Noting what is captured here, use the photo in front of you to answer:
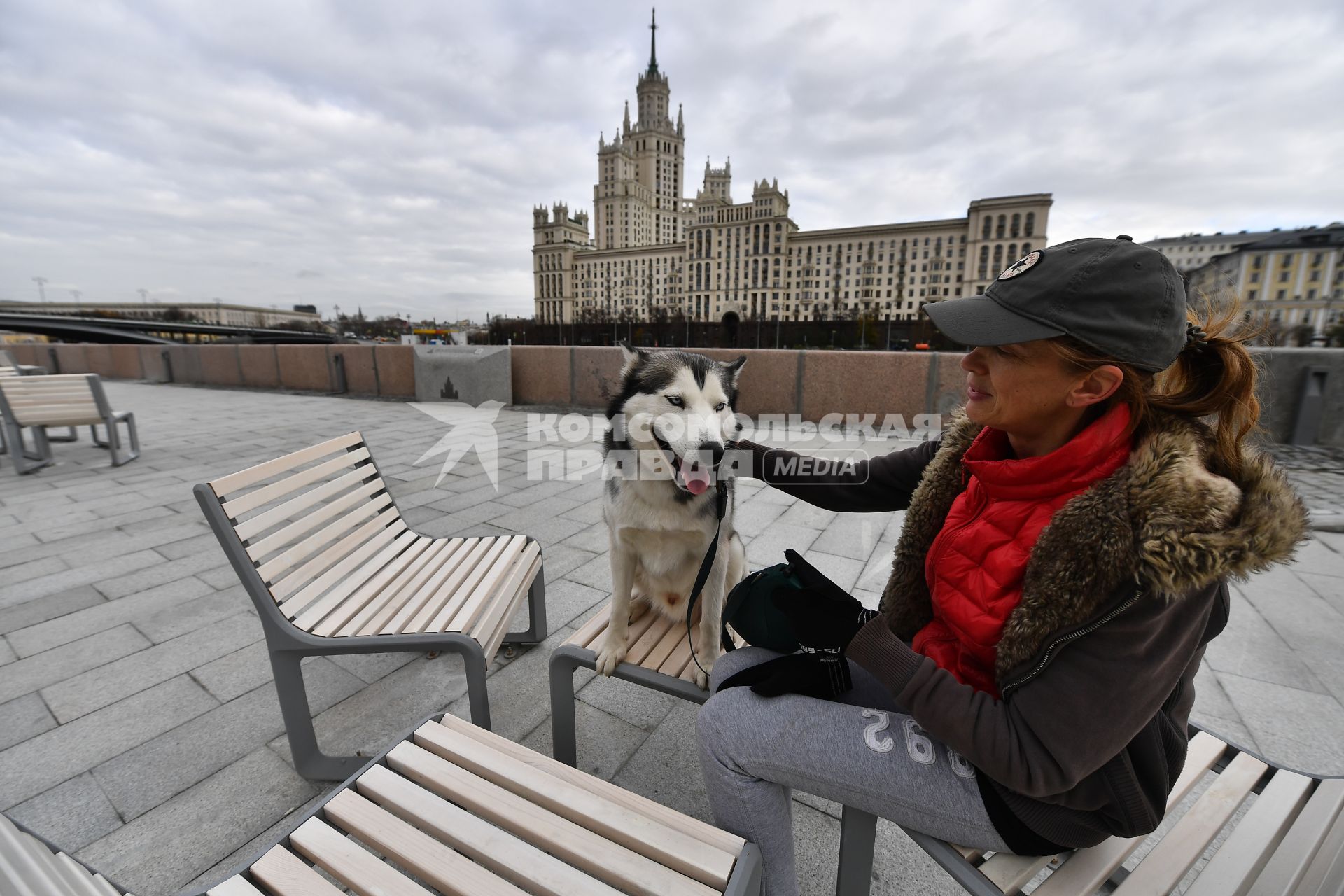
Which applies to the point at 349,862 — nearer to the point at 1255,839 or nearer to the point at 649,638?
the point at 649,638

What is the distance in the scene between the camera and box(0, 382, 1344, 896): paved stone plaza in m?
1.96

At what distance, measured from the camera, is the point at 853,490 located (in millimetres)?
2199

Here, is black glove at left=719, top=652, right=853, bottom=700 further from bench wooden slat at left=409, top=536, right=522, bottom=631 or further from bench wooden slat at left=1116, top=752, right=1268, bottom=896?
Result: bench wooden slat at left=409, top=536, right=522, bottom=631

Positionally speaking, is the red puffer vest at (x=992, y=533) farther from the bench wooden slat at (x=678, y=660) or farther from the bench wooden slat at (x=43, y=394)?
the bench wooden slat at (x=43, y=394)

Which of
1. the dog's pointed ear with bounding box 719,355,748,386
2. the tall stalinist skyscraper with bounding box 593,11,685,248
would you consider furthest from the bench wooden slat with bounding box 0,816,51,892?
the tall stalinist skyscraper with bounding box 593,11,685,248

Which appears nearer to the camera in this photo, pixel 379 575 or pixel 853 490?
pixel 853 490

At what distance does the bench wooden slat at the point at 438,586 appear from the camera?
2156 millimetres

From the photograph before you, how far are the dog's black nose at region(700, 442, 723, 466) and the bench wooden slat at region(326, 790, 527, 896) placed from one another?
1.47 m

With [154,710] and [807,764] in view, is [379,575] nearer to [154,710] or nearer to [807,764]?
[154,710]

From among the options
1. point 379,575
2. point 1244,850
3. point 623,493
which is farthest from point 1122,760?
point 379,575

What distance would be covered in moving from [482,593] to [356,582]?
2.04 ft

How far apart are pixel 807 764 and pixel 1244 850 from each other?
3.47 ft

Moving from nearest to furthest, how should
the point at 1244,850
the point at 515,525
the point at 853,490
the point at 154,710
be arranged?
the point at 1244,850 < the point at 853,490 < the point at 154,710 < the point at 515,525

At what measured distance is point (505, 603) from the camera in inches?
94.8
